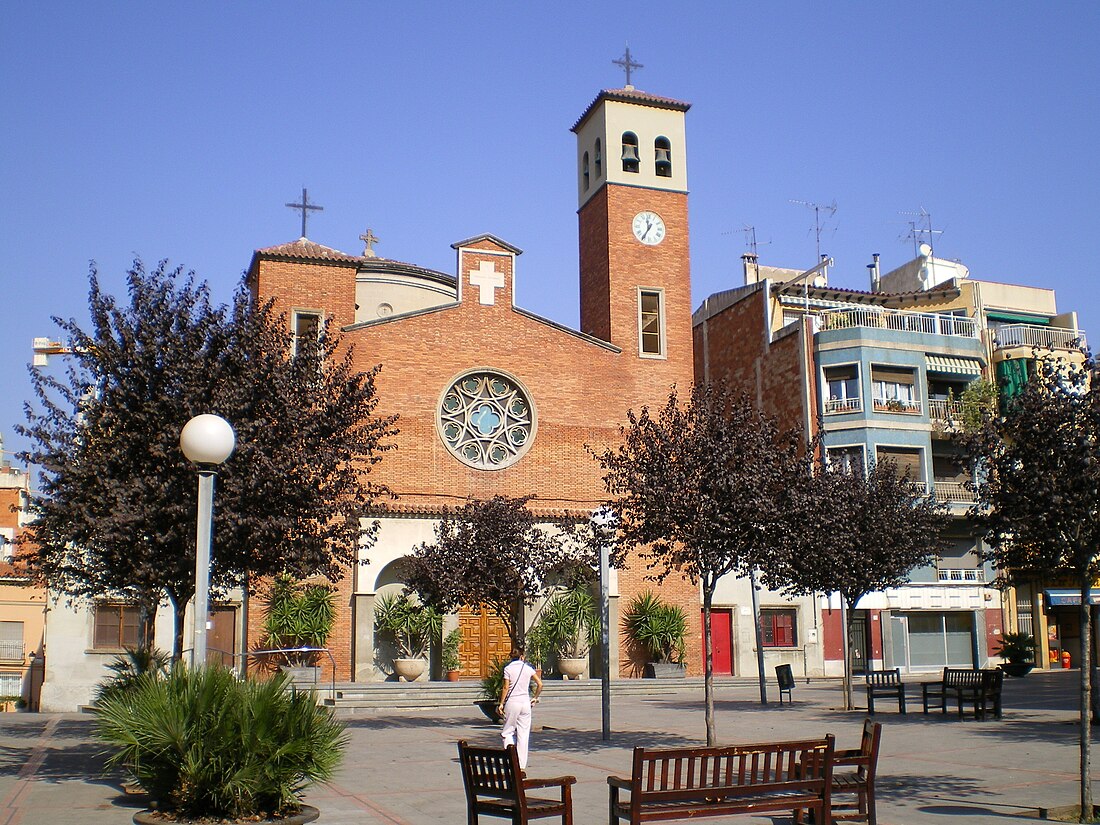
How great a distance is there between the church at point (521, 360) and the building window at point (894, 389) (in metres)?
8.39

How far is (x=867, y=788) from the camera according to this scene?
8.69 metres

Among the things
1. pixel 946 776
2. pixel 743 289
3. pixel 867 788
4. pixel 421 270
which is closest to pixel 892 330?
pixel 743 289

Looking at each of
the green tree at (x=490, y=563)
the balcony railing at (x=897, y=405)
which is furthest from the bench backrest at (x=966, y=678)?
the balcony railing at (x=897, y=405)

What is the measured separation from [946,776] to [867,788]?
4197 mm

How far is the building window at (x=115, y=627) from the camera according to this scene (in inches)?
1075

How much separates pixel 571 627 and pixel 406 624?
4.60 meters

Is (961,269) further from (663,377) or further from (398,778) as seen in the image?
(398,778)

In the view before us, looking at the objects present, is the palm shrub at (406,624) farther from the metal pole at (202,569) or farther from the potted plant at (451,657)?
the metal pole at (202,569)

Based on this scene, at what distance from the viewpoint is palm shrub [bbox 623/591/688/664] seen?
3170 centimetres

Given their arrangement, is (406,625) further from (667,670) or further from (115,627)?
(667,670)

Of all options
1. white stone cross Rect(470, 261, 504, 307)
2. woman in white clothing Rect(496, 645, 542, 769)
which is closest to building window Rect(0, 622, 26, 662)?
white stone cross Rect(470, 261, 504, 307)

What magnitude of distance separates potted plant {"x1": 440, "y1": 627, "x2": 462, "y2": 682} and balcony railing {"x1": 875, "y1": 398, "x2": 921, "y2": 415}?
17790 millimetres

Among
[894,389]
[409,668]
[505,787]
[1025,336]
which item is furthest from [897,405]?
[505,787]

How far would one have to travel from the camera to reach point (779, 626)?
117 feet
